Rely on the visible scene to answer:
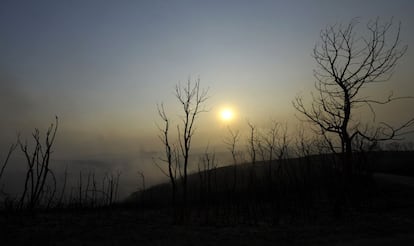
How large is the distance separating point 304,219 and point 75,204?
11.0 m

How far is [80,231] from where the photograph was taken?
9.52 metres

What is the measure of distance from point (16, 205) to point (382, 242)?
12116 mm

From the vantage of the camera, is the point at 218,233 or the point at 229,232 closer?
the point at 218,233

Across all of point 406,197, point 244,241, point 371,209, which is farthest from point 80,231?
point 406,197

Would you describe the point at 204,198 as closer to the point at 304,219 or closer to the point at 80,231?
the point at 304,219

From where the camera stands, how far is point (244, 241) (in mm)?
8539

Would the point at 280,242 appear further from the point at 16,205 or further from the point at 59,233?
the point at 16,205

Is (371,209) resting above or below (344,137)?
below

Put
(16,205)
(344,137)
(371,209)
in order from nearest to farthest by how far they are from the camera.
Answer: (16,205), (344,137), (371,209)

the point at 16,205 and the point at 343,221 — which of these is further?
the point at 16,205

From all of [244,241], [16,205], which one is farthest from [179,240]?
[16,205]

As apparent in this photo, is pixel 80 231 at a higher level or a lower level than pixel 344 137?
lower

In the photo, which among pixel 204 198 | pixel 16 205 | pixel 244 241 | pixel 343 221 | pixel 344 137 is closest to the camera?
pixel 244 241

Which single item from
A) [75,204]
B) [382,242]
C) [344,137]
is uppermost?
[344,137]
